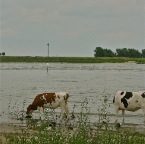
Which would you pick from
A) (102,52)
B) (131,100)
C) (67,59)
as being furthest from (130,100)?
(102,52)

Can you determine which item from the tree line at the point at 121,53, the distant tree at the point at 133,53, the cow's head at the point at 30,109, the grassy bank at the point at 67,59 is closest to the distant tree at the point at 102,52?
the tree line at the point at 121,53

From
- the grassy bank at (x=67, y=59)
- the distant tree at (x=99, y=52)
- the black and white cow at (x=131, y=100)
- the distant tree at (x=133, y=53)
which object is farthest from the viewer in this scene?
the distant tree at (x=133, y=53)

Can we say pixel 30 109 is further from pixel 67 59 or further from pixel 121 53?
pixel 121 53

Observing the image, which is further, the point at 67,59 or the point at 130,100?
the point at 67,59

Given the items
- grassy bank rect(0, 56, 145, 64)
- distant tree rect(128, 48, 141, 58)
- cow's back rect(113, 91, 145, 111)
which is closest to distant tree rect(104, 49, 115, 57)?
distant tree rect(128, 48, 141, 58)

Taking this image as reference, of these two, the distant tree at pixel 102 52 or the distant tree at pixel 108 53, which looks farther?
the distant tree at pixel 108 53

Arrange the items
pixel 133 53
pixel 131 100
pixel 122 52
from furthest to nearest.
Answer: pixel 122 52
pixel 133 53
pixel 131 100

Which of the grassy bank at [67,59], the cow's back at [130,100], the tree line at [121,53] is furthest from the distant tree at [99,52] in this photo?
the cow's back at [130,100]

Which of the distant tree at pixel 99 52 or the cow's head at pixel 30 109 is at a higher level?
the distant tree at pixel 99 52

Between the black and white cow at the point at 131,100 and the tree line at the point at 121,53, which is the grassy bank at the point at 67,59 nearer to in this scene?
the tree line at the point at 121,53

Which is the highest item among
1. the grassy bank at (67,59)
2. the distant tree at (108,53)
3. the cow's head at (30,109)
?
the distant tree at (108,53)

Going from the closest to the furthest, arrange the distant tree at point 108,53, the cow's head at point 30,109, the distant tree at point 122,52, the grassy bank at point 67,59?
the cow's head at point 30,109 → the grassy bank at point 67,59 → the distant tree at point 108,53 → the distant tree at point 122,52

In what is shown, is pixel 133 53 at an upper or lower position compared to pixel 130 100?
upper

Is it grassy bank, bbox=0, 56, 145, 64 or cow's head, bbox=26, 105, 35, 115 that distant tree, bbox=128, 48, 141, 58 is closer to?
grassy bank, bbox=0, 56, 145, 64
